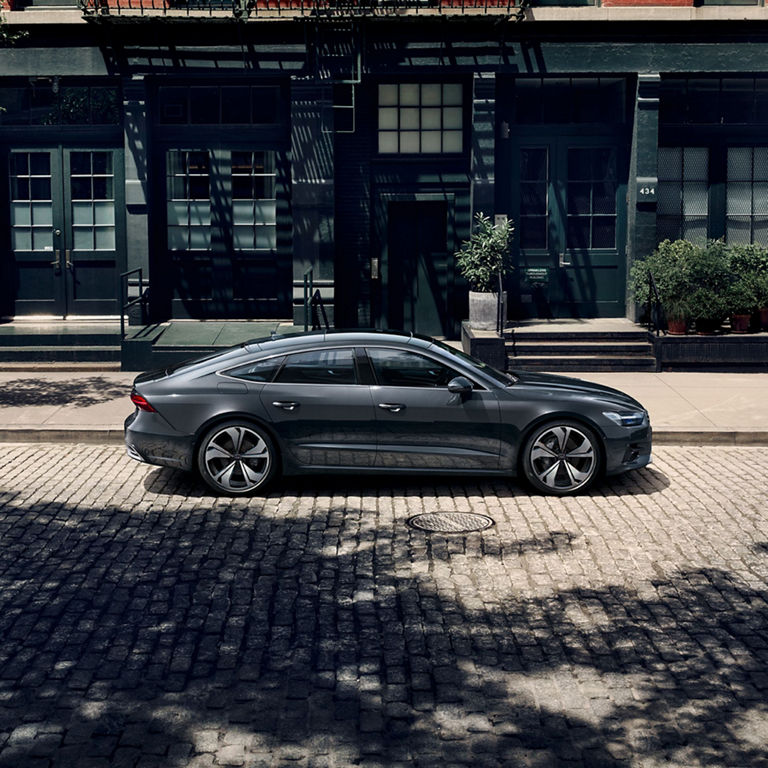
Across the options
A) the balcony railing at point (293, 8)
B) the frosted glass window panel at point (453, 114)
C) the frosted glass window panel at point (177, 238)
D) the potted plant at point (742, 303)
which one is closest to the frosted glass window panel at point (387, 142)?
the frosted glass window panel at point (453, 114)

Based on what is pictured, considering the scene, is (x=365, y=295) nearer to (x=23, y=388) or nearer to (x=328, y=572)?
(x=23, y=388)

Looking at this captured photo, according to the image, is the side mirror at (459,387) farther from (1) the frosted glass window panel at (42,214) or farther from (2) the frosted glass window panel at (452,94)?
(1) the frosted glass window panel at (42,214)

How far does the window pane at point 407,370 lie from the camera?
11047 millimetres

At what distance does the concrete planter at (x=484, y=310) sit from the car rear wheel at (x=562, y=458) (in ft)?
26.9

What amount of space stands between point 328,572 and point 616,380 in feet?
32.1

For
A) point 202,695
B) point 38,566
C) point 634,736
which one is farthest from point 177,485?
point 634,736

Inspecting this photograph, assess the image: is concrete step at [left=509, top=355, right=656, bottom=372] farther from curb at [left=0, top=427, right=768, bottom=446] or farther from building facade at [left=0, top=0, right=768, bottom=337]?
curb at [left=0, top=427, right=768, bottom=446]

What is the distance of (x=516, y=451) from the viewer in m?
11.0

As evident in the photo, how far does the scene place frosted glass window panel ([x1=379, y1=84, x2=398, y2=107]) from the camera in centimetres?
2038

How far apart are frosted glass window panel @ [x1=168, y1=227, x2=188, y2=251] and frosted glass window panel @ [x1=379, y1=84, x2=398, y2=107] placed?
3922 millimetres

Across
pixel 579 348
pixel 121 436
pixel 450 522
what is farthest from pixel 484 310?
pixel 450 522

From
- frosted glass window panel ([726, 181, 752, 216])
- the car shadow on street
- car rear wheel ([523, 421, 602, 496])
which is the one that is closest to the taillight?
the car shadow on street

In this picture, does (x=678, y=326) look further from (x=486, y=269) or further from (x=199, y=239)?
(x=199, y=239)

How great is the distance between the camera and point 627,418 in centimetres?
1112
